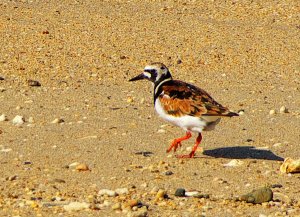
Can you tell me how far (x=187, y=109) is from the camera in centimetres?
1109

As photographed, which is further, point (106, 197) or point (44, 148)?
point (44, 148)

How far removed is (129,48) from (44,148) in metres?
7.36

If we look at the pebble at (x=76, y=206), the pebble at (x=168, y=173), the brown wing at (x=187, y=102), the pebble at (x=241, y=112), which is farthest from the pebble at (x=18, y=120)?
the pebble at (x=76, y=206)

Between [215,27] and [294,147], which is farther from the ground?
[215,27]

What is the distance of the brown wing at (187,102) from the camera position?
11.0 m

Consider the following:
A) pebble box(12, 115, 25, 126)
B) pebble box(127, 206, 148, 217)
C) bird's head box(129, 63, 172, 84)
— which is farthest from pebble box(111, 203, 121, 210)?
pebble box(12, 115, 25, 126)

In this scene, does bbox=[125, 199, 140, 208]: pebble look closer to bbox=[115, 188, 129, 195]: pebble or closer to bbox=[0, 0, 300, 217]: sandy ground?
Answer: bbox=[0, 0, 300, 217]: sandy ground

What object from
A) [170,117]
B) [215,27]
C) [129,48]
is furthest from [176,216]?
[215,27]

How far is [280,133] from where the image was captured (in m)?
12.7

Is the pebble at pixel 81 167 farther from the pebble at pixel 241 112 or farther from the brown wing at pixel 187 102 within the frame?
the pebble at pixel 241 112

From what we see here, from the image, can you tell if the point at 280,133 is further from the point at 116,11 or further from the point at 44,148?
the point at 116,11

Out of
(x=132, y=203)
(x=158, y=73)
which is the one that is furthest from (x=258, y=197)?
(x=158, y=73)

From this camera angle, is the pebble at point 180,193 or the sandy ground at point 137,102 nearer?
the pebble at point 180,193

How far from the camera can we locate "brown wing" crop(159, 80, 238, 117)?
11.0 metres
